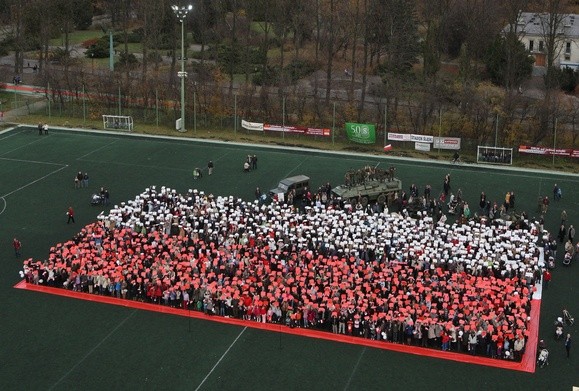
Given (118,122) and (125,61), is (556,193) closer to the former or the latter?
(118,122)

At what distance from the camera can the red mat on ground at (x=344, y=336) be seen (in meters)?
35.9

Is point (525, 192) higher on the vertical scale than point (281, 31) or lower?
lower

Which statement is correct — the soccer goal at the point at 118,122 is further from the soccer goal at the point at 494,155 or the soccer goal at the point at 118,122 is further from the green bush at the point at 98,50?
the green bush at the point at 98,50

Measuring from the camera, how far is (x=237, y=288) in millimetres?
39938

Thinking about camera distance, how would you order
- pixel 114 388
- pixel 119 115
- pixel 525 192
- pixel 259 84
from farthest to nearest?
pixel 259 84
pixel 119 115
pixel 525 192
pixel 114 388

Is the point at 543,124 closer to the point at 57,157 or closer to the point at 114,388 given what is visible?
the point at 57,157

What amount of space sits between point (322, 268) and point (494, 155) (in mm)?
27880

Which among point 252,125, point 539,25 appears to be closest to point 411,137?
point 252,125

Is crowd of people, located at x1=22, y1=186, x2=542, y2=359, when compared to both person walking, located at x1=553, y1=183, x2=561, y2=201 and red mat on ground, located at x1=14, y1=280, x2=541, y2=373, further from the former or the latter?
person walking, located at x1=553, y1=183, x2=561, y2=201

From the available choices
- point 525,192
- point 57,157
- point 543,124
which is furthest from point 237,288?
point 543,124

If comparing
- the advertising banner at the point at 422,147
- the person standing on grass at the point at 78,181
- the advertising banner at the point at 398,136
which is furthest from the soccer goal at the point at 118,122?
the advertising banner at the point at 422,147

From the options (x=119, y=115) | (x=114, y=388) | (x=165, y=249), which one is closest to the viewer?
(x=114, y=388)

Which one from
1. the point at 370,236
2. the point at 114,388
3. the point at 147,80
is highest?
the point at 147,80

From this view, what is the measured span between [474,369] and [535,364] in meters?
2.62
